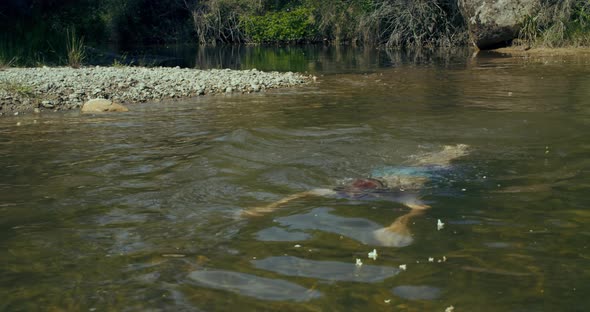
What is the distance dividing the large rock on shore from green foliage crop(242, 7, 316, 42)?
31.9ft

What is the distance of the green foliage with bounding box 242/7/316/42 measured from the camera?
1267 inches

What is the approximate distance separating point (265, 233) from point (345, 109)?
6464 mm

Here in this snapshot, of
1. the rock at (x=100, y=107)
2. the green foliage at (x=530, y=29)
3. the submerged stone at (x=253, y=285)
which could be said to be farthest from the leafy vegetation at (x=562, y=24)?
the submerged stone at (x=253, y=285)

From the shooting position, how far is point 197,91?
13625mm

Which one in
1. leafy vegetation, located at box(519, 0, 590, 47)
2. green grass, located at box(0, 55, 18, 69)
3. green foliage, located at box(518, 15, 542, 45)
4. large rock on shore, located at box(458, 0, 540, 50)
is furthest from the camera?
large rock on shore, located at box(458, 0, 540, 50)

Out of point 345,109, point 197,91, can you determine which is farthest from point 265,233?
point 197,91

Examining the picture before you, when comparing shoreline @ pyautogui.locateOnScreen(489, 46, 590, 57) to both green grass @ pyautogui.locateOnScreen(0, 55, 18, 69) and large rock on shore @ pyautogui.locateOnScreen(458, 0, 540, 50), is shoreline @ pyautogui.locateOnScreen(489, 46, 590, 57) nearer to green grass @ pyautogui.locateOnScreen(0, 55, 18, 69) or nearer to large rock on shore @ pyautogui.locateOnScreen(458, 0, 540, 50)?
large rock on shore @ pyautogui.locateOnScreen(458, 0, 540, 50)

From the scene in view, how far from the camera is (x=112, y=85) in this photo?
13484 mm

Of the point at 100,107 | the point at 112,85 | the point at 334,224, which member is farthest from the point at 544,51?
the point at 334,224

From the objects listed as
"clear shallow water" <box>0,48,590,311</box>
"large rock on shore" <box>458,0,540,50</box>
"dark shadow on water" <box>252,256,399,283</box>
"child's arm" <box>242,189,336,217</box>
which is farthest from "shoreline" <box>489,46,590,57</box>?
"dark shadow on water" <box>252,256,399,283</box>

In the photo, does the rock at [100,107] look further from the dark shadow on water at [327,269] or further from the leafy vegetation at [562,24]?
the leafy vegetation at [562,24]

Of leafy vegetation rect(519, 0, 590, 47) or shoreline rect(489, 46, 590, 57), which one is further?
leafy vegetation rect(519, 0, 590, 47)

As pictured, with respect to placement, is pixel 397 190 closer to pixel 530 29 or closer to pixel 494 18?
pixel 530 29

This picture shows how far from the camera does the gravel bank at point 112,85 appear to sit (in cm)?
1188
